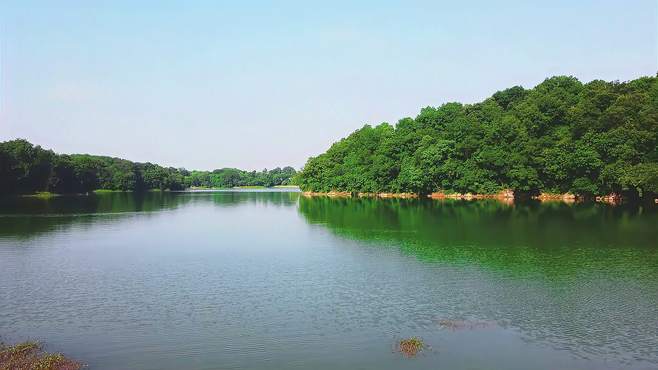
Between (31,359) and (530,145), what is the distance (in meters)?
108

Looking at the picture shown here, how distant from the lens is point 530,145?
110 metres

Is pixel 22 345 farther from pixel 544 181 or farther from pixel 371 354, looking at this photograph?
pixel 544 181

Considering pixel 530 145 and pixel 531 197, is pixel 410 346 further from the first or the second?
pixel 531 197

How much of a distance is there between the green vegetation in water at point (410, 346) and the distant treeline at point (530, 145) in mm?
78017

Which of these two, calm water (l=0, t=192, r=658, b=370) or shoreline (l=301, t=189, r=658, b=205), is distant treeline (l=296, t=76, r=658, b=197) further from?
calm water (l=0, t=192, r=658, b=370)

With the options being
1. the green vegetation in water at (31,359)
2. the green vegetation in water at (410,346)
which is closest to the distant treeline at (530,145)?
the green vegetation in water at (410,346)

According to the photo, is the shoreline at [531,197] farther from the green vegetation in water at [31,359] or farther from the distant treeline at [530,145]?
the green vegetation in water at [31,359]

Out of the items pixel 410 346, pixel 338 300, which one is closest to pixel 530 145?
pixel 338 300

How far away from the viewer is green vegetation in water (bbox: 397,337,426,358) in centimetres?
1677

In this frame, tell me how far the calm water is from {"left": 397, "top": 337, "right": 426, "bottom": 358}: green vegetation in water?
13.9 inches

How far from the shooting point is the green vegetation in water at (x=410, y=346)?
16.8 m

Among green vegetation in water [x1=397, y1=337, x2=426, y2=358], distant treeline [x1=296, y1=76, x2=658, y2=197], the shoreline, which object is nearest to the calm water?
green vegetation in water [x1=397, y1=337, x2=426, y2=358]

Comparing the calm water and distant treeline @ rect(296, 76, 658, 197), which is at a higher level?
distant treeline @ rect(296, 76, 658, 197)

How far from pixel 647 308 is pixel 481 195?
10106 cm
